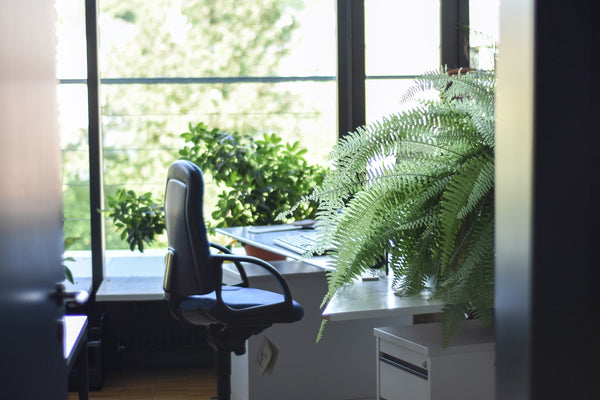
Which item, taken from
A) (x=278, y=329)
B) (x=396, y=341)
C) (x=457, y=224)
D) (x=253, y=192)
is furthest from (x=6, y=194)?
(x=253, y=192)

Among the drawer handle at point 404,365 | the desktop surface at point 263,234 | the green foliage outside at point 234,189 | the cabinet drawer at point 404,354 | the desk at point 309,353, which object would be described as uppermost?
the green foliage outside at point 234,189

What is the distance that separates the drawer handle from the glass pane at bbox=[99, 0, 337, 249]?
6.50 ft

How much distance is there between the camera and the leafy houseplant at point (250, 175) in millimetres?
3178

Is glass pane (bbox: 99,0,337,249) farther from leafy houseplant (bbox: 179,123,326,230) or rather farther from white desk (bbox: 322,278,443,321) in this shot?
white desk (bbox: 322,278,443,321)

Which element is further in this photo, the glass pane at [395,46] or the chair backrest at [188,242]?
the glass pane at [395,46]

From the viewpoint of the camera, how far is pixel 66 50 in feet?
11.5

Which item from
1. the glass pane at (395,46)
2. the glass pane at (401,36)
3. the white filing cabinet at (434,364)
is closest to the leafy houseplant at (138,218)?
the glass pane at (395,46)

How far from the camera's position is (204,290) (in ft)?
7.65

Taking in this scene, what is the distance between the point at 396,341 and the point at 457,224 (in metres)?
0.46

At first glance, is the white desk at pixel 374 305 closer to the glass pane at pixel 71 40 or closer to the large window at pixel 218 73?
the large window at pixel 218 73

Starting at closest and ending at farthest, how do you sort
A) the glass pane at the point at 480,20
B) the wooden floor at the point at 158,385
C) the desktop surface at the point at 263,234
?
the desktop surface at the point at 263,234 → the wooden floor at the point at 158,385 → the glass pane at the point at 480,20

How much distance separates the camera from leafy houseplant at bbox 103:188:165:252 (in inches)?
125

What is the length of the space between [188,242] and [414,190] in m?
1.07

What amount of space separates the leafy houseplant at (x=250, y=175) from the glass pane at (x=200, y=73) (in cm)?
39
